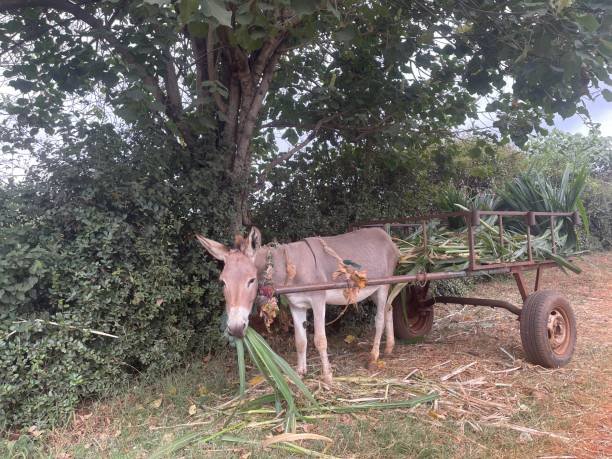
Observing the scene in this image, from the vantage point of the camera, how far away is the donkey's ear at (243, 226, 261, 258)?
3516 millimetres

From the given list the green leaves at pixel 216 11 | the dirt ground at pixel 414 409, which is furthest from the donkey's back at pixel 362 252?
the green leaves at pixel 216 11

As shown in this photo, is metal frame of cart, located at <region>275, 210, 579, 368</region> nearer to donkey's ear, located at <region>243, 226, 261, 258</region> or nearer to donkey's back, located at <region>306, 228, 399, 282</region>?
donkey's back, located at <region>306, 228, 399, 282</region>

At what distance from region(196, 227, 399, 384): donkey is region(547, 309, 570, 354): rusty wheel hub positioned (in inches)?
63.5

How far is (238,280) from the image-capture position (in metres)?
3.34

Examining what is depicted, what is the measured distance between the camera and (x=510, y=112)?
6273 millimetres

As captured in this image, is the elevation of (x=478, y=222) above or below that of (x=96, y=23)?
below

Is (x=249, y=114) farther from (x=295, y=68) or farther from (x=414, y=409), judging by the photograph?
(x=414, y=409)

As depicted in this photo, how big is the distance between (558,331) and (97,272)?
4.58m

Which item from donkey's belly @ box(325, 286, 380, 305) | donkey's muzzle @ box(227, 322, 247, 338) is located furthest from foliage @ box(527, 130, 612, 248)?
donkey's muzzle @ box(227, 322, 247, 338)

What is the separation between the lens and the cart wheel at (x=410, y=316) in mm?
5594

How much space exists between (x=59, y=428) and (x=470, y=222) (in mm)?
3828

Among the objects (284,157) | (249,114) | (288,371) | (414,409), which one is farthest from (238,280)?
(284,157)

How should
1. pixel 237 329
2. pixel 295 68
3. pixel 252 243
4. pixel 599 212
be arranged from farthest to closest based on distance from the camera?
1. pixel 599 212
2. pixel 295 68
3. pixel 252 243
4. pixel 237 329

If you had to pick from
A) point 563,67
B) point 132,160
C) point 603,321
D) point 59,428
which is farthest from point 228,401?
point 603,321
